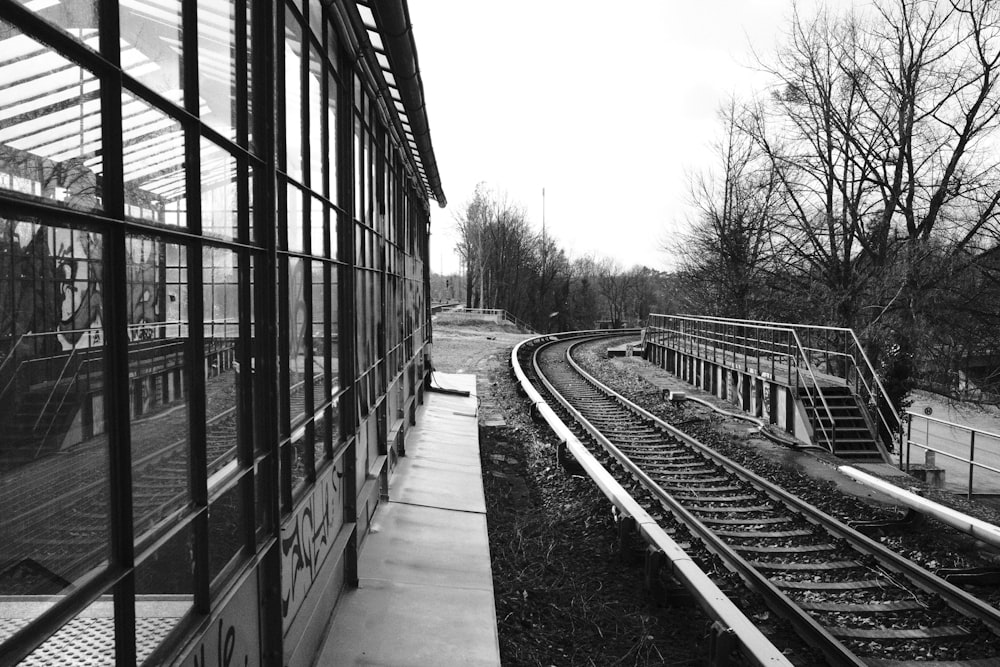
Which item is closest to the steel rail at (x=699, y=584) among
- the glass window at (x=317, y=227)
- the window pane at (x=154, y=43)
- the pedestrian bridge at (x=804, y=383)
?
the glass window at (x=317, y=227)

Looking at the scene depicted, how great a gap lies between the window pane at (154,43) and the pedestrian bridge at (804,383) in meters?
12.5

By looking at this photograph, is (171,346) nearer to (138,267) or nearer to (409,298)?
(138,267)

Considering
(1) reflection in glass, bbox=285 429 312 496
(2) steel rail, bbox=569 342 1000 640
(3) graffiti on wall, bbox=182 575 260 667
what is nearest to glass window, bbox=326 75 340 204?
(1) reflection in glass, bbox=285 429 312 496

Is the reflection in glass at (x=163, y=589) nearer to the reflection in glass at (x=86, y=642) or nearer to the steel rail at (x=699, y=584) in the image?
the reflection in glass at (x=86, y=642)

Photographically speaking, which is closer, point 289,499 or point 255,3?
point 255,3

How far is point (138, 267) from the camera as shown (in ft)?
7.75

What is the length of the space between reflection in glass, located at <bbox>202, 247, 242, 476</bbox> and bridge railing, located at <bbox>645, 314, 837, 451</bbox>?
464 inches

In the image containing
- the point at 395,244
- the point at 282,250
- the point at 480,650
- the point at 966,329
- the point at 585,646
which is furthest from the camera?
the point at 966,329

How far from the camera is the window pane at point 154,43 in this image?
2244mm

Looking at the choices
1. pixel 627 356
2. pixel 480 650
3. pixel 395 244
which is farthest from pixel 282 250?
pixel 627 356

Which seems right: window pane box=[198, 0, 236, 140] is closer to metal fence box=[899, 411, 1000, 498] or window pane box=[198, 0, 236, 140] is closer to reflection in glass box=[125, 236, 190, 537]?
reflection in glass box=[125, 236, 190, 537]

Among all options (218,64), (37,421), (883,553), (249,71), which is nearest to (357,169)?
(249,71)

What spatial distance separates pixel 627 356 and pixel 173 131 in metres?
28.6

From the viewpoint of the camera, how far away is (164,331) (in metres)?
2.58
